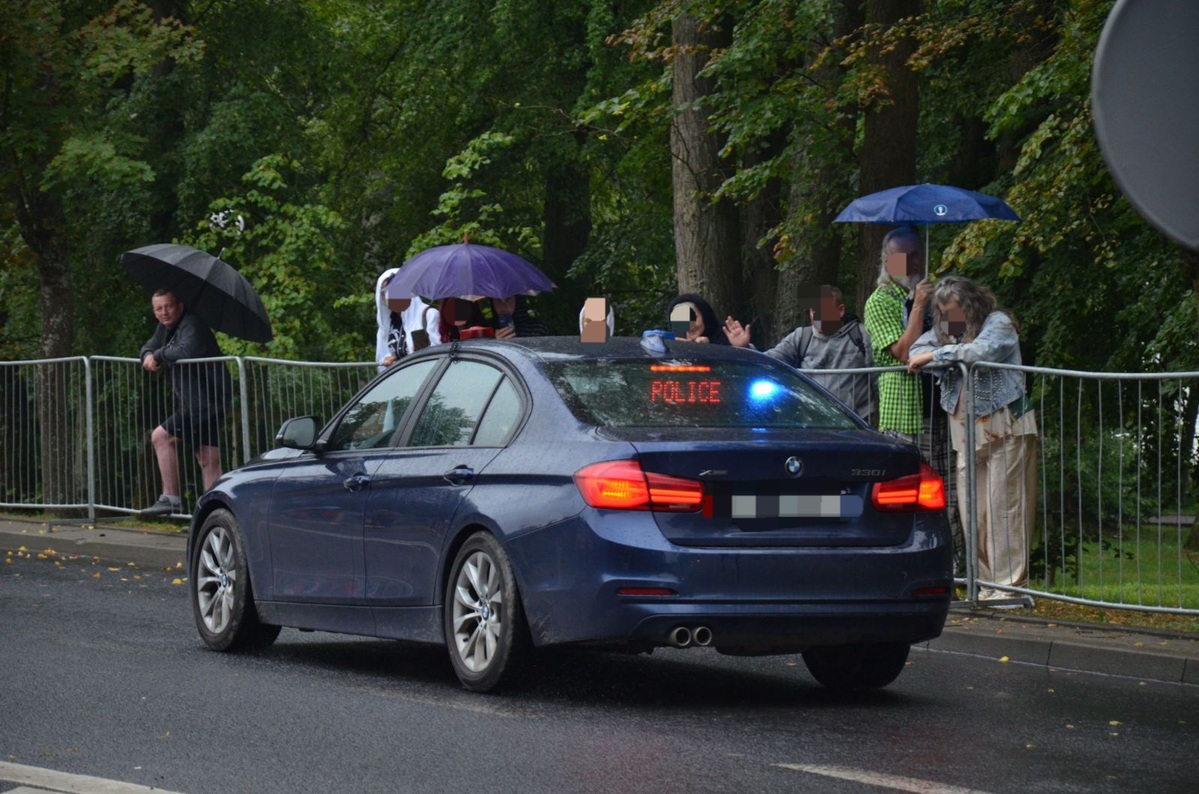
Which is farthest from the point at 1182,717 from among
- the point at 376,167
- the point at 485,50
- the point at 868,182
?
the point at 376,167

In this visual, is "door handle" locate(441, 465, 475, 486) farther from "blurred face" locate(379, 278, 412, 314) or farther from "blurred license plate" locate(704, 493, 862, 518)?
"blurred face" locate(379, 278, 412, 314)

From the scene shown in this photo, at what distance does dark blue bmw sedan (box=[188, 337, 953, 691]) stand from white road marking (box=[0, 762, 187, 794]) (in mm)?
2130

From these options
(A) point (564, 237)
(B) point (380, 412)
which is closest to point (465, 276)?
(B) point (380, 412)

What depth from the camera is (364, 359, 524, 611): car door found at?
884 centimetres

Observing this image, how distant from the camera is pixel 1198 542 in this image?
10.5 m

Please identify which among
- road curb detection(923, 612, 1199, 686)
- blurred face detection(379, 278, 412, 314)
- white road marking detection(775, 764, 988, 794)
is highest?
blurred face detection(379, 278, 412, 314)

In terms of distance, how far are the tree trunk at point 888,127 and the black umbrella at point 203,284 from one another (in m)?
5.49

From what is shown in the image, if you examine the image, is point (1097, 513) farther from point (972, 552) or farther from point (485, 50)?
point (485, 50)

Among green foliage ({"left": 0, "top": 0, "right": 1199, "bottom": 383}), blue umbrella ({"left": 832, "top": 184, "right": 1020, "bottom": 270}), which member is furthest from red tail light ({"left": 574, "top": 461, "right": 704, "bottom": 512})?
green foliage ({"left": 0, "top": 0, "right": 1199, "bottom": 383})

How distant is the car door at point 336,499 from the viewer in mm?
9570

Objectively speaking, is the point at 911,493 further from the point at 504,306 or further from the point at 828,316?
the point at 504,306

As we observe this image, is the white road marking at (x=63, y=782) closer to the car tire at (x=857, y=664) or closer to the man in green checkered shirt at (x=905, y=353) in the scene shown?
the car tire at (x=857, y=664)

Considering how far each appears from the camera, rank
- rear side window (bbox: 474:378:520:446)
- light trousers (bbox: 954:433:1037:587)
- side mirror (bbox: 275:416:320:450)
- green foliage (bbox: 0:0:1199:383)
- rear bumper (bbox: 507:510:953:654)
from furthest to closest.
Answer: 1. green foliage (bbox: 0:0:1199:383)
2. light trousers (bbox: 954:433:1037:587)
3. side mirror (bbox: 275:416:320:450)
4. rear side window (bbox: 474:378:520:446)
5. rear bumper (bbox: 507:510:953:654)

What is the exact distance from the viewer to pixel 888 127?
18375 mm
